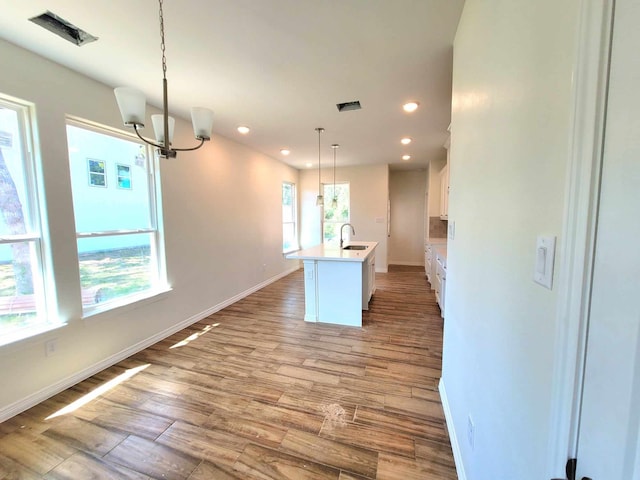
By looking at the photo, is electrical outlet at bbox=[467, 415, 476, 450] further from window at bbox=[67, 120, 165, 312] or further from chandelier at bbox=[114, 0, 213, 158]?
Answer: window at bbox=[67, 120, 165, 312]

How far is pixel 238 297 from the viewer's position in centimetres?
457

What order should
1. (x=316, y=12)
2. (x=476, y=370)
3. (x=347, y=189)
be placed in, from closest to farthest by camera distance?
1. (x=476, y=370)
2. (x=316, y=12)
3. (x=347, y=189)

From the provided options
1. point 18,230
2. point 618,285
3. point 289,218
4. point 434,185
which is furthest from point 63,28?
point 434,185

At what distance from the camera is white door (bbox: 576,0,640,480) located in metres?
0.41

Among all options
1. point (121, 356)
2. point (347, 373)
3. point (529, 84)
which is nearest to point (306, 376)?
point (347, 373)

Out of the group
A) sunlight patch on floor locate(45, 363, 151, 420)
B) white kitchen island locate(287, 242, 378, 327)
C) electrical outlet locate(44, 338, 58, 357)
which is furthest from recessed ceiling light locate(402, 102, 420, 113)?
electrical outlet locate(44, 338, 58, 357)

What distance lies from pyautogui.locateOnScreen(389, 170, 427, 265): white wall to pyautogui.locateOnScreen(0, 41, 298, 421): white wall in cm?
357

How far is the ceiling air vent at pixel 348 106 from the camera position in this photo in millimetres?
2971

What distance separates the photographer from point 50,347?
217cm

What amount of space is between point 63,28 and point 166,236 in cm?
197

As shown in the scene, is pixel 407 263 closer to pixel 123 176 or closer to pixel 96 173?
pixel 123 176

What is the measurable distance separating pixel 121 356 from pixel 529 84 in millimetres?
3621

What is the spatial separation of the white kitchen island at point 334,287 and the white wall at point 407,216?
168 inches

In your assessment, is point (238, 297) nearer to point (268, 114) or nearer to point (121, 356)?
point (121, 356)
